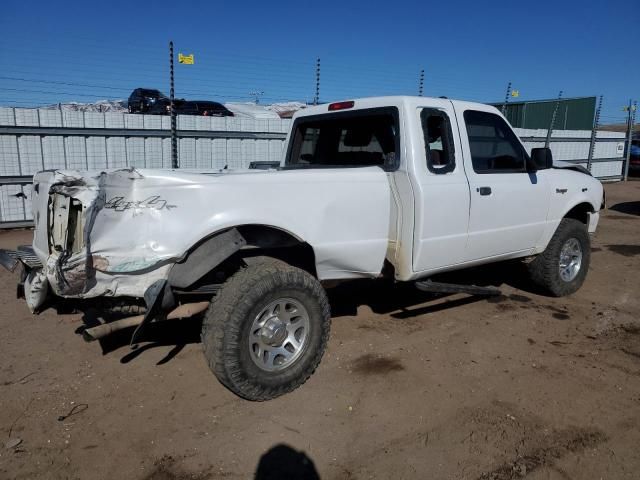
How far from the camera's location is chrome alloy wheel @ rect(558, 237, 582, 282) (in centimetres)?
557

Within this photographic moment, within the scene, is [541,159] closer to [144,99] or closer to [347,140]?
[347,140]

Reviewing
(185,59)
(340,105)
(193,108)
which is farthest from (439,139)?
(193,108)

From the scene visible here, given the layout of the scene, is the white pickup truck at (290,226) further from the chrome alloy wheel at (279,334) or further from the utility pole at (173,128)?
the utility pole at (173,128)

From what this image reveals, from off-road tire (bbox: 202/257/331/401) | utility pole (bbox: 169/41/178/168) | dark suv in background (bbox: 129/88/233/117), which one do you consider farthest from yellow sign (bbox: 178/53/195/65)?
dark suv in background (bbox: 129/88/233/117)

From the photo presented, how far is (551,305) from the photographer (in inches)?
214

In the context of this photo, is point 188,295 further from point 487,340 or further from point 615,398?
point 615,398

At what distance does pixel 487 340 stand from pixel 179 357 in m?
2.61

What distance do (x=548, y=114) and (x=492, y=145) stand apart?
2370cm

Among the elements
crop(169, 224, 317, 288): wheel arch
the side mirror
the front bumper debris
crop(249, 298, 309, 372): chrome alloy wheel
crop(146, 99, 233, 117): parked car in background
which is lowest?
crop(249, 298, 309, 372): chrome alloy wheel

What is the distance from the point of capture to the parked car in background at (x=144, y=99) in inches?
750

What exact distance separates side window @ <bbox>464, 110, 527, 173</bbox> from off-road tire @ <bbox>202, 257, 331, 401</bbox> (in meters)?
2.00

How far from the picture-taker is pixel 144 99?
19312mm

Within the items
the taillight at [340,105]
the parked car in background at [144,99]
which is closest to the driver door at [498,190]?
the taillight at [340,105]

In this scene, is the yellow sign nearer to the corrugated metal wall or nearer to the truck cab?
the corrugated metal wall
